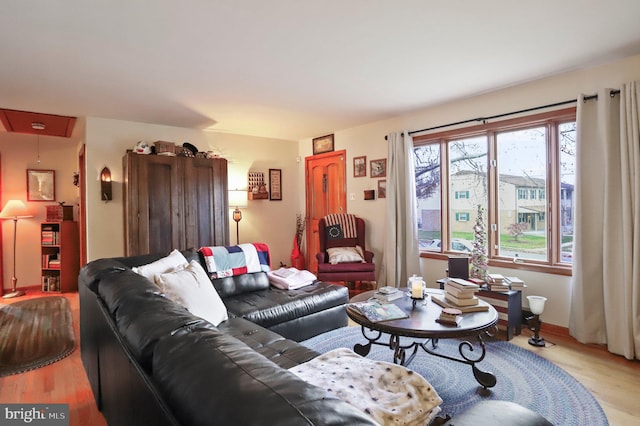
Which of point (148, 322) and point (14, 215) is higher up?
point (14, 215)

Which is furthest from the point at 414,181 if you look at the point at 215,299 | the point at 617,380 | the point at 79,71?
the point at 79,71

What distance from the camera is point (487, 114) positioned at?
3.72m

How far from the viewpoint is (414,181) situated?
438 centimetres

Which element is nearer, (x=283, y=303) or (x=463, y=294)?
(x=463, y=294)

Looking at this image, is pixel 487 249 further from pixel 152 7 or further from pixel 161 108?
pixel 161 108

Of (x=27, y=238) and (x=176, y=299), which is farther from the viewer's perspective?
(x=27, y=238)

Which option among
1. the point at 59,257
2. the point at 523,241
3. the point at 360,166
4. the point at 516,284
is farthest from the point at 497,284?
the point at 59,257

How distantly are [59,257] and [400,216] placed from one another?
502cm

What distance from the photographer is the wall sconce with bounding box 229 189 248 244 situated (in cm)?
536

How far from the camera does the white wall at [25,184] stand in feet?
16.7

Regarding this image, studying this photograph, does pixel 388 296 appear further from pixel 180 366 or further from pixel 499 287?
pixel 180 366

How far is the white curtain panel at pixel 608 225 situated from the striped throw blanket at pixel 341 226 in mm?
2599

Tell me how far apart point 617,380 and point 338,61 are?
10.1 feet

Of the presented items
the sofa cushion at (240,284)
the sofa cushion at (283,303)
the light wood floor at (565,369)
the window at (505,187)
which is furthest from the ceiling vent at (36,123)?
the window at (505,187)
